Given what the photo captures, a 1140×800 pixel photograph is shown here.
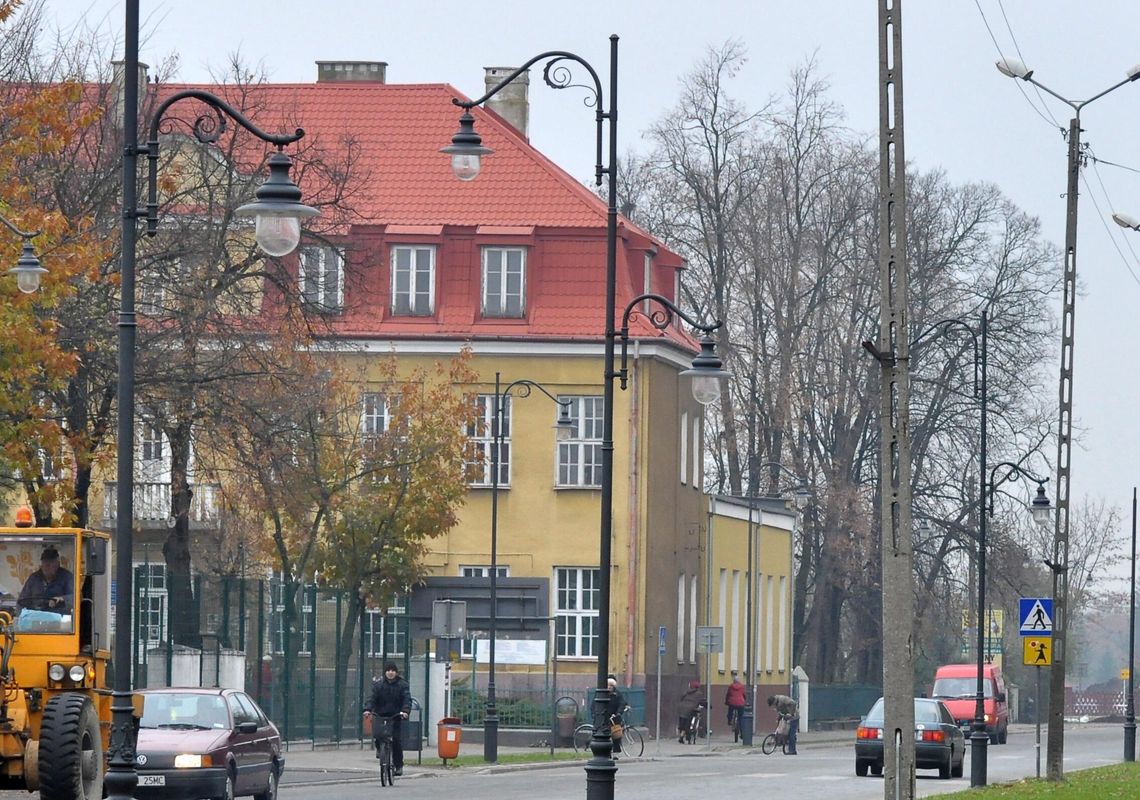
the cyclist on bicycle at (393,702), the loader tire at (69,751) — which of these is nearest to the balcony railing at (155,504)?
the cyclist on bicycle at (393,702)

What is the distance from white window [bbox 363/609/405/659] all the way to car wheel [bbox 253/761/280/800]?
19545 millimetres

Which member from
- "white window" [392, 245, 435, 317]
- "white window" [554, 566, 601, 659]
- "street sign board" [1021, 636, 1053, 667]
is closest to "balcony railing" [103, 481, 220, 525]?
"white window" [392, 245, 435, 317]

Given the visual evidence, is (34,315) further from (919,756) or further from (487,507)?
(487,507)

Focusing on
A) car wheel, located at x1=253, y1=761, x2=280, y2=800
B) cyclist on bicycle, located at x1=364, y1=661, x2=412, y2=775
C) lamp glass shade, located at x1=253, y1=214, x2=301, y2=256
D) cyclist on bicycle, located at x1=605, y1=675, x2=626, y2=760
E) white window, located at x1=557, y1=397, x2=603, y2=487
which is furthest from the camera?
white window, located at x1=557, y1=397, x2=603, y2=487

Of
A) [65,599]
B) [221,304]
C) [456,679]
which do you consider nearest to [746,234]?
[456,679]

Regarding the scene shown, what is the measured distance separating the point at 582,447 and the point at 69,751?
37.0 meters

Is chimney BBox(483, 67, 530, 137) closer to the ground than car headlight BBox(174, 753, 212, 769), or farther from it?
farther from it

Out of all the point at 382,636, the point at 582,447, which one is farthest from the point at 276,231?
the point at 582,447

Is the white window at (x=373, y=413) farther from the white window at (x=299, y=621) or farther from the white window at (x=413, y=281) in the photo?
the white window at (x=299, y=621)

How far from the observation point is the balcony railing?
1971 inches

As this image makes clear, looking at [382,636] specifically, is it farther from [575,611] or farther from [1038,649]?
[1038,649]

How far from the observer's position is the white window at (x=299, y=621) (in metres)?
41.4

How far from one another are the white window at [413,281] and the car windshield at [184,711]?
104ft

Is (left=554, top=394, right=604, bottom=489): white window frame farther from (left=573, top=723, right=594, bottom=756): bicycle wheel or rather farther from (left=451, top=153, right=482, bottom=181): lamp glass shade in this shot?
(left=451, top=153, right=482, bottom=181): lamp glass shade
